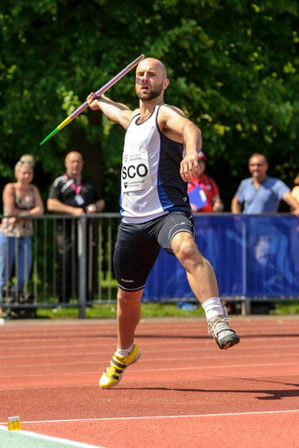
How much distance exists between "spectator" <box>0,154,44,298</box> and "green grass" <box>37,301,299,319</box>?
72cm

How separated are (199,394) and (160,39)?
10975 millimetres

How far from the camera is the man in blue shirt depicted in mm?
14820

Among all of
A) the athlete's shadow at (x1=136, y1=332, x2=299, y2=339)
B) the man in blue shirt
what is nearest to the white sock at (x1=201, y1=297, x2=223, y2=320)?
the athlete's shadow at (x1=136, y1=332, x2=299, y2=339)

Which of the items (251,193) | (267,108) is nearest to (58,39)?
(267,108)

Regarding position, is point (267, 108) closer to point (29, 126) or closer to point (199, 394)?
point (29, 126)

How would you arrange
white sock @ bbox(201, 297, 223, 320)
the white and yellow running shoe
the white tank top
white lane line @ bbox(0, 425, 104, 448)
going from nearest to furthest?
1. white lane line @ bbox(0, 425, 104, 448)
2. white sock @ bbox(201, 297, 223, 320)
3. the white tank top
4. the white and yellow running shoe

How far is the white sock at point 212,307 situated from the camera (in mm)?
7062

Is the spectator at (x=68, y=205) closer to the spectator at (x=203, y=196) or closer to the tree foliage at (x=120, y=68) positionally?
the spectator at (x=203, y=196)

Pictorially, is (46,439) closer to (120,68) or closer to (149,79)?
(149,79)

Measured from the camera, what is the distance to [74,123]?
18.2m

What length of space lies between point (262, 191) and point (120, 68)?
416 centimetres

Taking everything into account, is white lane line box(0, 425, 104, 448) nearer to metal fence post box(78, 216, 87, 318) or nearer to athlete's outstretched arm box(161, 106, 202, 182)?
athlete's outstretched arm box(161, 106, 202, 182)

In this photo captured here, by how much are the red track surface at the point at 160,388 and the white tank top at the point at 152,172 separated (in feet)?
4.08

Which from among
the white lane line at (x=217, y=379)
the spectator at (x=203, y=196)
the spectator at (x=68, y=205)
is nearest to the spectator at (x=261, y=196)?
the spectator at (x=203, y=196)
